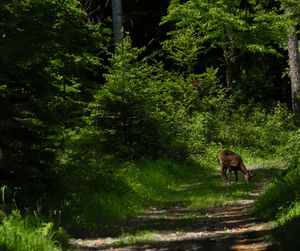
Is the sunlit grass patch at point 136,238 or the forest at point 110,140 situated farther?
the forest at point 110,140

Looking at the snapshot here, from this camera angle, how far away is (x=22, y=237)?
5.48m

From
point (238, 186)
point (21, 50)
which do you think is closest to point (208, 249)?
point (21, 50)

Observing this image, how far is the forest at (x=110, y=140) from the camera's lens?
734 cm

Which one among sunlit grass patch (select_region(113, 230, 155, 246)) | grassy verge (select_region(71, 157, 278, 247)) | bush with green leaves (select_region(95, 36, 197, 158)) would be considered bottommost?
grassy verge (select_region(71, 157, 278, 247))

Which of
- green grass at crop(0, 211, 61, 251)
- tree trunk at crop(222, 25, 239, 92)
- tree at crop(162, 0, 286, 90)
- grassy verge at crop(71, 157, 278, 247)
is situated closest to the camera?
green grass at crop(0, 211, 61, 251)

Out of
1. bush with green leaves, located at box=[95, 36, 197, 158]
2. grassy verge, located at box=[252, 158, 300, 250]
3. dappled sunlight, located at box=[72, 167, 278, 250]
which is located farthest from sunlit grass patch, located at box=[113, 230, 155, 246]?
bush with green leaves, located at box=[95, 36, 197, 158]

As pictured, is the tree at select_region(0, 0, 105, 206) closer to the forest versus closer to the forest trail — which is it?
the forest

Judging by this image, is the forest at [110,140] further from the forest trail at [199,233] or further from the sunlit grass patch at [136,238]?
the forest trail at [199,233]

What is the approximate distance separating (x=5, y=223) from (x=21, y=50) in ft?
10.8

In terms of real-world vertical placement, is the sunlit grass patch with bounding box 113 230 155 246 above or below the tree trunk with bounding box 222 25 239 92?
below

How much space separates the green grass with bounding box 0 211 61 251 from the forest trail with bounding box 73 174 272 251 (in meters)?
0.94

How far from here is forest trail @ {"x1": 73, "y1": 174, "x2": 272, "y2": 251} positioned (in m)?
6.18

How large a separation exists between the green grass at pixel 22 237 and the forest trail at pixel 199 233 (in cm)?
94

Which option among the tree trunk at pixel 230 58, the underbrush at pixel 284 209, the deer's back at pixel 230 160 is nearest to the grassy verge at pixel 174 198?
the deer's back at pixel 230 160
